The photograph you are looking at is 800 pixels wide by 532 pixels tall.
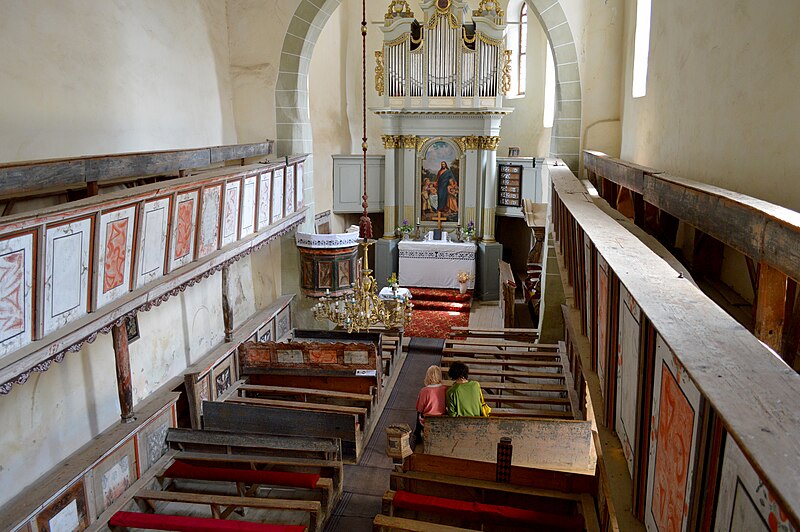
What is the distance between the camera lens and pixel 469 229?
1759cm

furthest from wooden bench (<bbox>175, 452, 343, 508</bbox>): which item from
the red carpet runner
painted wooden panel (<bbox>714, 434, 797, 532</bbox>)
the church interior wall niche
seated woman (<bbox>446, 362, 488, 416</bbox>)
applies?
the church interior wall niche

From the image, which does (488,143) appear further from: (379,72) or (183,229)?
(183,229)

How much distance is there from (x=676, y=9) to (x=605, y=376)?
3.98m

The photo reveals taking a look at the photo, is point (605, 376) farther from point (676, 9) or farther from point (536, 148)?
point (536, 148)

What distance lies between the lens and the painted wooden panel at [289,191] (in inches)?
411

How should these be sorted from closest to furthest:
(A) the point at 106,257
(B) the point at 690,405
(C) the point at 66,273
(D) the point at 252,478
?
(B) the point at 690,405 → (C) the point at 66,273 → (A) the point at 106,257 → (D) the point at 252,478

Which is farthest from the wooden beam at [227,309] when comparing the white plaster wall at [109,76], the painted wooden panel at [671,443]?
the painted wooden panel at [671,443]

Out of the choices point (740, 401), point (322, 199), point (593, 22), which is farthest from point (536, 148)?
point (740, 401)

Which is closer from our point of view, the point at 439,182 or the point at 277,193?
the point at 277,193

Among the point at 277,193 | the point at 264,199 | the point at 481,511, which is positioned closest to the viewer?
the point at 481,511

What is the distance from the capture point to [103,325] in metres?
5.38

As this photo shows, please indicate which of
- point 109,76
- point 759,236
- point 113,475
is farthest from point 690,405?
point 109,76

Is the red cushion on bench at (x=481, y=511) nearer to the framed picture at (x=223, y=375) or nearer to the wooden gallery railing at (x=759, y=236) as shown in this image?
the wooden gallery railing at (x=759, y=236)

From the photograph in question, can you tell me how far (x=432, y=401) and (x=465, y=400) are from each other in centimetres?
42
